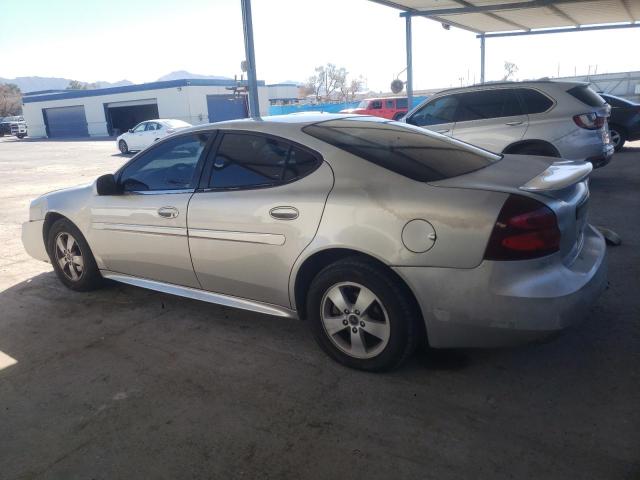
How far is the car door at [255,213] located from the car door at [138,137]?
19.7m

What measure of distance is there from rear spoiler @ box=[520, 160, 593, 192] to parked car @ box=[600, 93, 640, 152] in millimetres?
9618

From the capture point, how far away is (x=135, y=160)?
4.15 meters

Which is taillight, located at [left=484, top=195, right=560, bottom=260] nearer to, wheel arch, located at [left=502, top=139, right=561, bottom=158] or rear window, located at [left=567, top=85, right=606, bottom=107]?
wheel arch, located at [left=502, top=139, right=561, bottom=158]

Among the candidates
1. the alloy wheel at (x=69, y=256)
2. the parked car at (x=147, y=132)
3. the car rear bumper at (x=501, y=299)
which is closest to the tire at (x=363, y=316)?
the car rear bumper at (x=501, y=299)

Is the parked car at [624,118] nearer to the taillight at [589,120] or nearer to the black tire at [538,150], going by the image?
the taillight at [589,120]

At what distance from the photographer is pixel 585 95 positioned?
709cm

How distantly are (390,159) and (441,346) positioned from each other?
3.65ft

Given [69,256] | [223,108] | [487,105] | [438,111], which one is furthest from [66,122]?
[69,256]

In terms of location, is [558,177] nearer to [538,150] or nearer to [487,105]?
[538,150]

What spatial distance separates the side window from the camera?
371cm

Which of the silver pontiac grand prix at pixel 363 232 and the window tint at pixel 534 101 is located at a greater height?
the window tint at pixel 534 101

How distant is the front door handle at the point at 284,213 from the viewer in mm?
3047

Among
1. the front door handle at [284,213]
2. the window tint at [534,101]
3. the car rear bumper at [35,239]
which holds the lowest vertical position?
the car rear bumper at [35,239]

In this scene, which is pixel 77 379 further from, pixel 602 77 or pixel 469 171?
pixel 602 77
